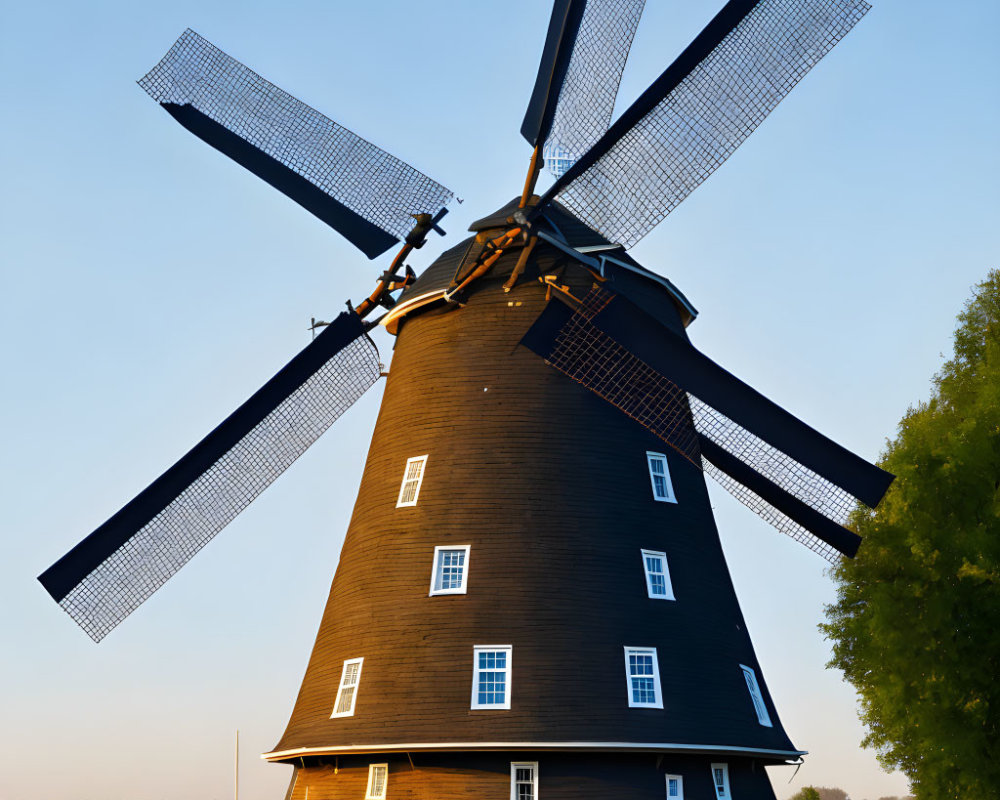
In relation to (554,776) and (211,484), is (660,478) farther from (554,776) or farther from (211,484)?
(211,484)

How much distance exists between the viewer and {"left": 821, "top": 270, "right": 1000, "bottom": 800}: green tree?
22.6 meters

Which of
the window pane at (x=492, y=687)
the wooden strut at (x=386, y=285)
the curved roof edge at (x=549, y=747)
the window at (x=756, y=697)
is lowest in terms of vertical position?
the curved roof edge at (x=549, y=747)

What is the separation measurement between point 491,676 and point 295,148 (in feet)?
38.1

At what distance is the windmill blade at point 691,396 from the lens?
60.6 ft

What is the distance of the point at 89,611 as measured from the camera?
774 inches

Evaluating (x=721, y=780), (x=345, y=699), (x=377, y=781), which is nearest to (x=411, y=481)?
(x=345, y=699)

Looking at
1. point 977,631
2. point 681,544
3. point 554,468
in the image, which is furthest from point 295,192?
point 977,631

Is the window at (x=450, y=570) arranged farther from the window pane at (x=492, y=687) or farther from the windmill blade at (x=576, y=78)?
the windmill blade at (x=576, y=78)

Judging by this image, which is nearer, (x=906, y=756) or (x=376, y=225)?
(x=376, y=225)

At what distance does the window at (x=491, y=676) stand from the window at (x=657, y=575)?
271 cm

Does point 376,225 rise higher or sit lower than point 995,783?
higher

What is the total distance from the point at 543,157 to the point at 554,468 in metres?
5.89

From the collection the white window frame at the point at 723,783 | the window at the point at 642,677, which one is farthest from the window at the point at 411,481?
the white window frame at the point at 723,783

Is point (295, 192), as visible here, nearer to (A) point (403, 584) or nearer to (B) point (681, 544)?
(A) point (403, 584)
